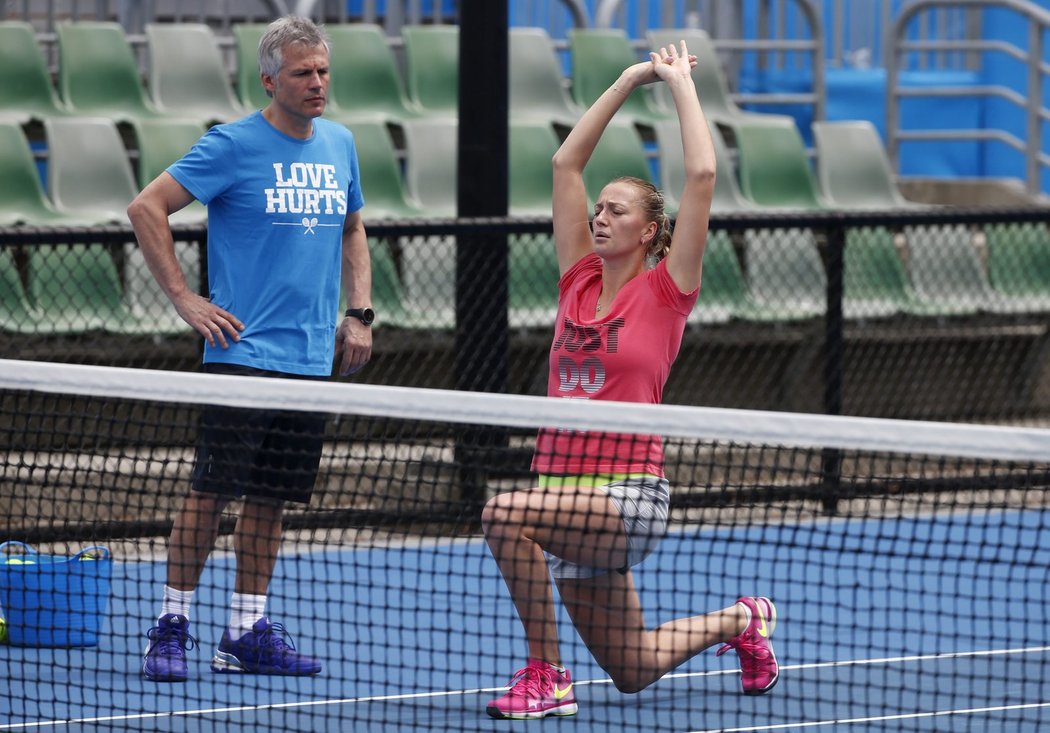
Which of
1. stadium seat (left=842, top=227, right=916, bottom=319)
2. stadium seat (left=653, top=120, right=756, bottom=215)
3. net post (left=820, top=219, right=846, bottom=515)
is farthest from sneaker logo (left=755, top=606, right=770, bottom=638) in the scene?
stadium seat (left=653, top=120, right=756, bottom=215)

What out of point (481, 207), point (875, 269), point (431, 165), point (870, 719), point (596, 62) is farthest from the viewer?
point (596, 62)

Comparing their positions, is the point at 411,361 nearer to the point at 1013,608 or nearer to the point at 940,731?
the point at 1013,608

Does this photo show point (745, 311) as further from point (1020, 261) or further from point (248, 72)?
point (248, 72)

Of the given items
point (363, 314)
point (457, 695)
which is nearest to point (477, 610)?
point (457, 695)

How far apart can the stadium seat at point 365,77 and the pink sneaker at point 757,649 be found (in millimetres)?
5640

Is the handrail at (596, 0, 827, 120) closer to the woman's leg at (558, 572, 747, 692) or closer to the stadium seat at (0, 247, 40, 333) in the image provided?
the stadium seat at (0, 247, 40, 333)

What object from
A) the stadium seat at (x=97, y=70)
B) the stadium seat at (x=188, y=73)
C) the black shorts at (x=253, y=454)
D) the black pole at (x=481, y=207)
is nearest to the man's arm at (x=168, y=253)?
the black shorts at (x=253, y=454)

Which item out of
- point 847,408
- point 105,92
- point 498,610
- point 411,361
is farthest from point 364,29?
point 498,610

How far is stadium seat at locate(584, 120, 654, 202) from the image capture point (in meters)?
9.70

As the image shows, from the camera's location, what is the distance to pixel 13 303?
772 cm

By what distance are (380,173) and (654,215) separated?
494 centimetres

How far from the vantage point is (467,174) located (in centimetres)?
754

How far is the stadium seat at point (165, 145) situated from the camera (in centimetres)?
880

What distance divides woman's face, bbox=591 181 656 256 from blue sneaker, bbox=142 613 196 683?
1658 millimetres
